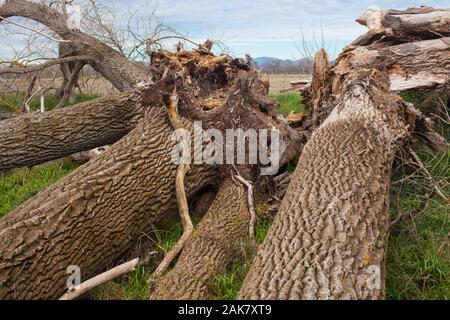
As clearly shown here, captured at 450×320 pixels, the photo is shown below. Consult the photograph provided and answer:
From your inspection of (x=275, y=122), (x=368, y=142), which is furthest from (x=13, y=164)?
(x=368, y=142)

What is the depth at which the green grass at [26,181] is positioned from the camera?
5.42m

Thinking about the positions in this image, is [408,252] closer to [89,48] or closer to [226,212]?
[226,212]

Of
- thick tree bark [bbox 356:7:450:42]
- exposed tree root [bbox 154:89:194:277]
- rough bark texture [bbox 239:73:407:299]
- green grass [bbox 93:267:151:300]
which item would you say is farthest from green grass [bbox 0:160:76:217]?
thick tree bark [bbox 356:7:450:42]

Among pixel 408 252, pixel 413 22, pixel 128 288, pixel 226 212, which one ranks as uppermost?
pixel 413 22

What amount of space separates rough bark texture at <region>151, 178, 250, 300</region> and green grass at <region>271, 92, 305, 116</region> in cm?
355

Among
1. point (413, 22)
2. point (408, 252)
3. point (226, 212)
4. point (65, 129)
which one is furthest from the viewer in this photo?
point (413, 22)

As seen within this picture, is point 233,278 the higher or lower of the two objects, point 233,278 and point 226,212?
the lower

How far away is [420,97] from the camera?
566cm

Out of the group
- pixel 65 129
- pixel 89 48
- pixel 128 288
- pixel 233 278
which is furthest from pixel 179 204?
pixel 89 48

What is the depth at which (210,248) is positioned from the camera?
3.34 m

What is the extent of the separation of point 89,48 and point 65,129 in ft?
11.8

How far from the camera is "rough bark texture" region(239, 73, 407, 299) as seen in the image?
2381 millimetres

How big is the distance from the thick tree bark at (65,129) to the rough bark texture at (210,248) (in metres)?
1.51

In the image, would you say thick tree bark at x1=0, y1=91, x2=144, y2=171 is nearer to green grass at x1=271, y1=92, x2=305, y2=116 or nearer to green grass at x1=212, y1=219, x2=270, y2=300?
green grass at x1=212, y1=219, x2=270, y2=300
